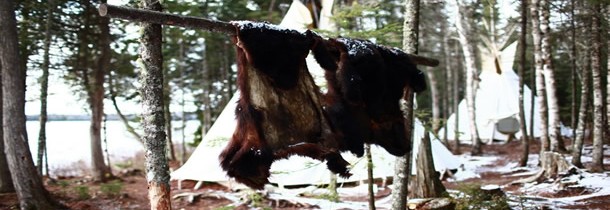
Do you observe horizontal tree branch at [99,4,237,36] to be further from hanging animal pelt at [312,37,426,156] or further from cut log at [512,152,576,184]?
cut log at [512,152,576,184]

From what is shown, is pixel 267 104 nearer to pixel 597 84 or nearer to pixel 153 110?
pixel 153 110

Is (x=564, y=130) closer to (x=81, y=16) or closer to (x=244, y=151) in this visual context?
(x=81, y=16)

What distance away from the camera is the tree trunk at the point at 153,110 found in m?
2.83

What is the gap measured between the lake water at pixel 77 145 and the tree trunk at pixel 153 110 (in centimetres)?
1309

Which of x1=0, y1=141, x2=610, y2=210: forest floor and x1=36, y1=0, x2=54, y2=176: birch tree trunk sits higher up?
x1=36, y1=0, x2=54, y2=176: birch tree trunk

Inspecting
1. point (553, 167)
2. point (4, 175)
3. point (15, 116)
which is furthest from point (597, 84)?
point (4, 175)

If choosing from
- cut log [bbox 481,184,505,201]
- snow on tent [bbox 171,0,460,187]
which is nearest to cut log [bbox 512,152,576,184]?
snow on tent [bbox 171,0,460,187]

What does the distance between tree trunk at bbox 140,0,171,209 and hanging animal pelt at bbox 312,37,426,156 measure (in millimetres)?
960

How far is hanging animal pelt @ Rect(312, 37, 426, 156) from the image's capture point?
310 centimetres

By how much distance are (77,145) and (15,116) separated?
536 inches

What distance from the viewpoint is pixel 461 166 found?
1235 centimetres

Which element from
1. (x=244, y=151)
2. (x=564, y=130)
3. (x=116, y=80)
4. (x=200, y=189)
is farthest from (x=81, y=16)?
(x=564, y=130)

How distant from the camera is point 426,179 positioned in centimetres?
752

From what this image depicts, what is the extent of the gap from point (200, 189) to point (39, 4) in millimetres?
4937
